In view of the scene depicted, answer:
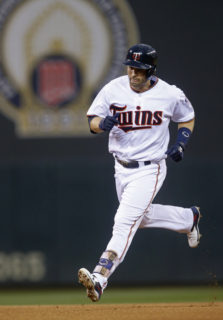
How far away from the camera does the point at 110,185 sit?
30.5 ft

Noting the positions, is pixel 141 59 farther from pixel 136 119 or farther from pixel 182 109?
pixel 182 109

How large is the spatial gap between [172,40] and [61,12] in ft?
3.80

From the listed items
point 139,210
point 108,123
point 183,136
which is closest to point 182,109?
point 183,136

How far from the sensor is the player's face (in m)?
5.97

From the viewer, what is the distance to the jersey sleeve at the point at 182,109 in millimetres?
6172

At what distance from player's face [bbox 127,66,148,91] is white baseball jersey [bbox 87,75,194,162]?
0.05 meters

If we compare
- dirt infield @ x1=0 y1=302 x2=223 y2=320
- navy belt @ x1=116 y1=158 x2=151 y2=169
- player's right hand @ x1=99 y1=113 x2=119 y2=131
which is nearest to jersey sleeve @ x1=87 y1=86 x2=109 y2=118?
player's right hand @ x1=99 y1=113 x2=119 y2=131

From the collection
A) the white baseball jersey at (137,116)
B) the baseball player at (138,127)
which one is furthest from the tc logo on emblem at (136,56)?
the white baseball jersey at (137,116)

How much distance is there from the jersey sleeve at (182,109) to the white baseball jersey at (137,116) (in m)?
0.06

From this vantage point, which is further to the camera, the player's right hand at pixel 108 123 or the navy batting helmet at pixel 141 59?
the navy batting helmet at pixel 141 59

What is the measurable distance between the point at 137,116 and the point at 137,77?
25 centimetres

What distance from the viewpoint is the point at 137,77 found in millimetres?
5988

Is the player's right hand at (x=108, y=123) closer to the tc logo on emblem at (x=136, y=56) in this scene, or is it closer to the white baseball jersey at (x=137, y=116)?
the white baseball jersey at (x=137, y=116)

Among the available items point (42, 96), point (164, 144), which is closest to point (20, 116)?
point (42, 96)
